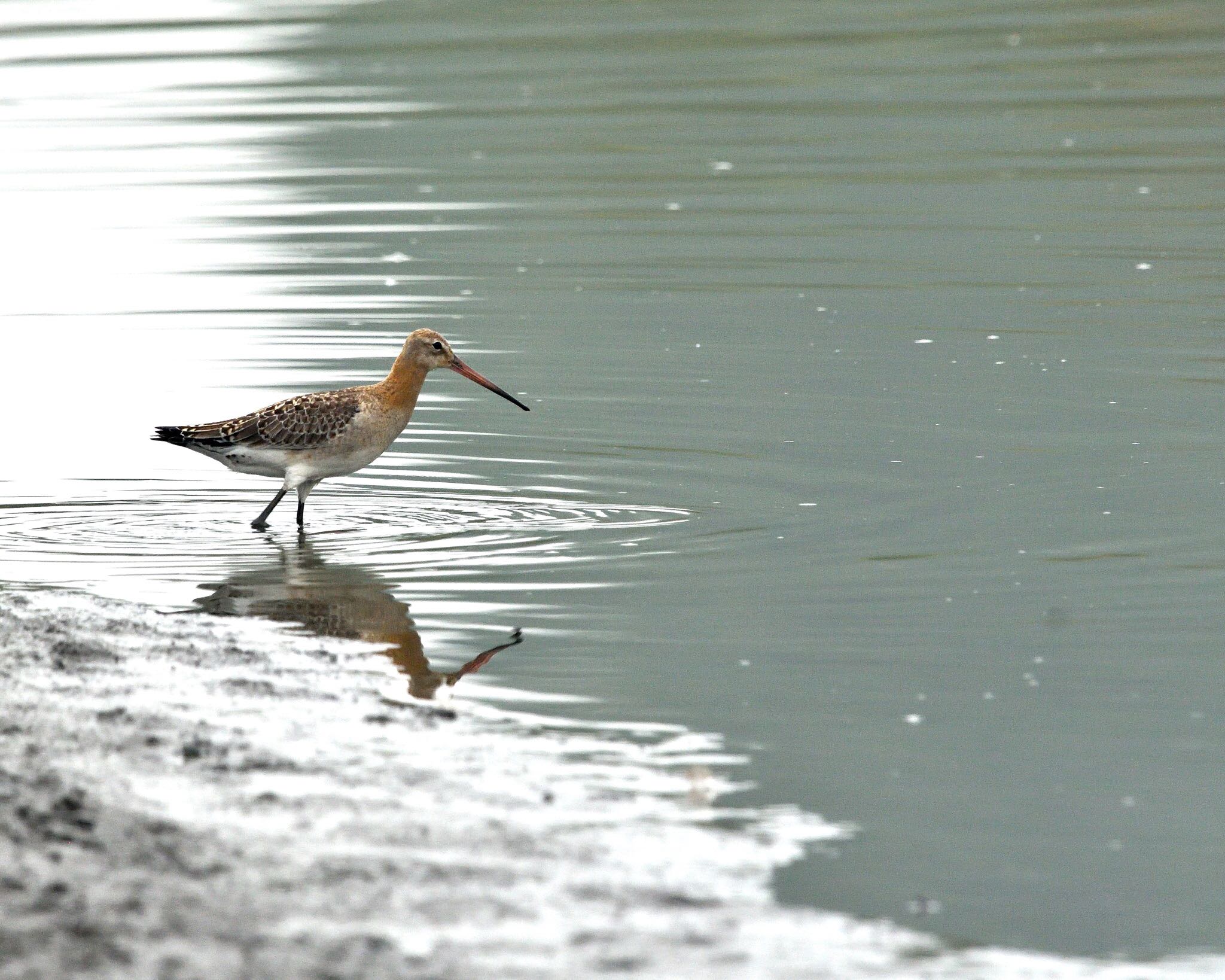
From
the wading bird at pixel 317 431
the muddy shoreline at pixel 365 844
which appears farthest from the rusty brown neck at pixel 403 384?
the muddy shoreline at pixel 365 844

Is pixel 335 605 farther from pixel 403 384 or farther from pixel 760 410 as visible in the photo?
pixel 760 410

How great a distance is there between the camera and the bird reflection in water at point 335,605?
945 centimetres

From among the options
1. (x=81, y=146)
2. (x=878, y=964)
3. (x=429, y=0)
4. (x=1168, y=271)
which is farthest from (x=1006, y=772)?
(x=429, y=0)

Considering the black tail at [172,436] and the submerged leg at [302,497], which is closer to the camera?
the submerged leg at [302,497]

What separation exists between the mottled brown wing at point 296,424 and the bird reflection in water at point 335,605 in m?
0.69

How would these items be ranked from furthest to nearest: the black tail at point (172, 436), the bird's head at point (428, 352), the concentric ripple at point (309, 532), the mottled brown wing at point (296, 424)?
the bird's head at point (428, 352), the black tail at point (172, 436), the mottled brown wing at point (296, 424), the concentric ripple at point (309, 532)

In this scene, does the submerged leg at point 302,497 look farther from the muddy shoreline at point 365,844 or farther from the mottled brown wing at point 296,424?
the muddy shoreline at point 365,844

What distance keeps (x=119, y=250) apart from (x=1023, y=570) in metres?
14.3

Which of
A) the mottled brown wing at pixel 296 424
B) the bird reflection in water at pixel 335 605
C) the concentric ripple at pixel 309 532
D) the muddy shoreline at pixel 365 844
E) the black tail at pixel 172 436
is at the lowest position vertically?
the muddy shoreline at pixel 365 844

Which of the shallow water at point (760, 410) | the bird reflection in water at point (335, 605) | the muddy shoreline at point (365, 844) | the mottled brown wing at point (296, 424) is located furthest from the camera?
the mottled brown wing at point (296, 424)

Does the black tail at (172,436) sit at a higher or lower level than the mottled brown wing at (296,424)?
lower

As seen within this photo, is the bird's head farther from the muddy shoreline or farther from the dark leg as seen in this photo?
the muddy shoreline

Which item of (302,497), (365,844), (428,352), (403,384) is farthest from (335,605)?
(365,844)

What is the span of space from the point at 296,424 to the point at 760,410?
4.16 meters
